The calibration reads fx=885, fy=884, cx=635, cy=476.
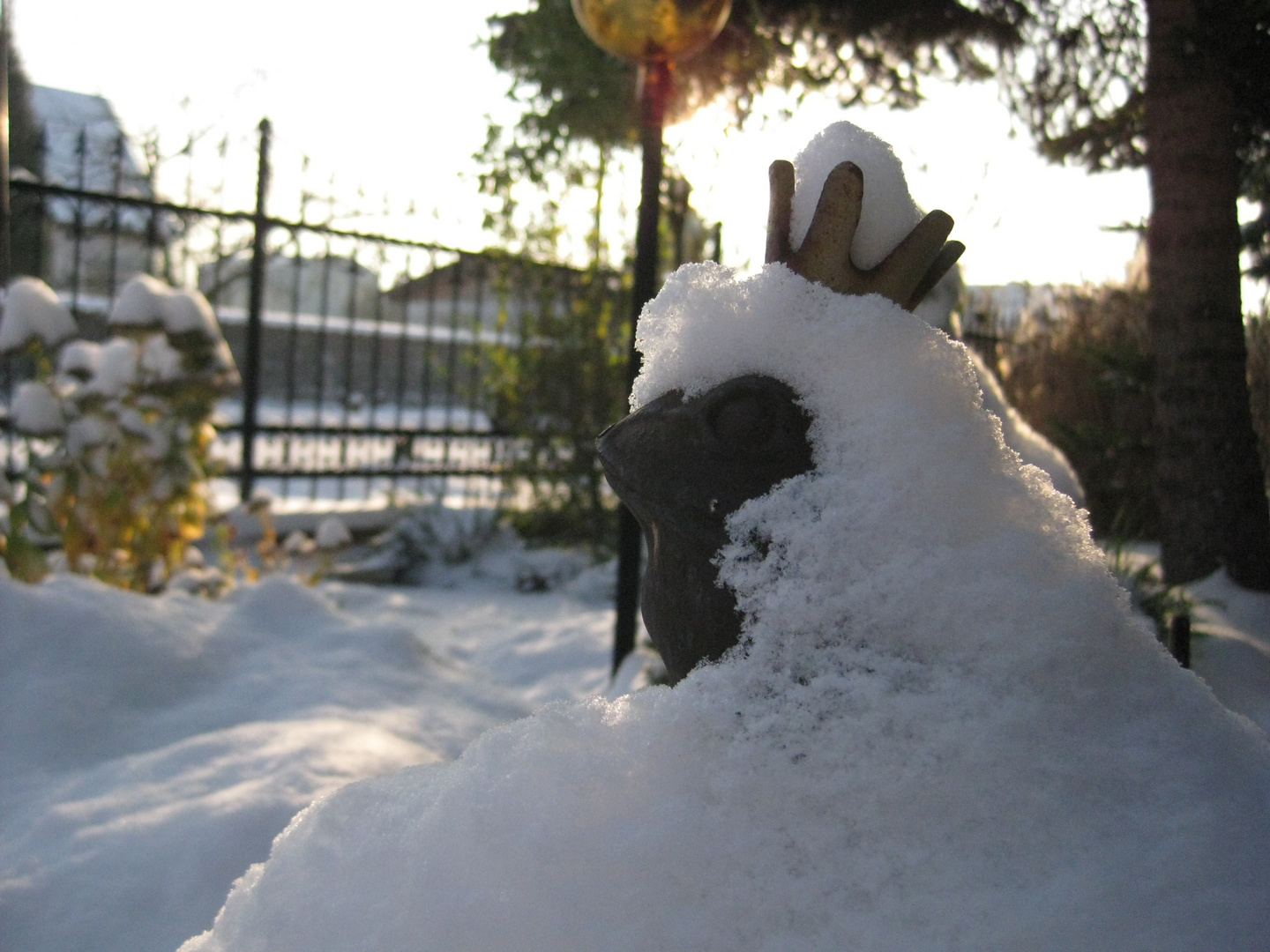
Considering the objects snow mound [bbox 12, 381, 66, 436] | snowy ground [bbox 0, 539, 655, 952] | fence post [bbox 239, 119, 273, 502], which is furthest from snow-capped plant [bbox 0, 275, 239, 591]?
fence post [bbox 239, 119, 273, 502]

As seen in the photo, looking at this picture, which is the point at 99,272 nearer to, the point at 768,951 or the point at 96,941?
Result: the point at 96,941

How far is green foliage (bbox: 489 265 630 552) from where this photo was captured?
5.86 m

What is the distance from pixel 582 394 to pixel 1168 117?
3.62 m

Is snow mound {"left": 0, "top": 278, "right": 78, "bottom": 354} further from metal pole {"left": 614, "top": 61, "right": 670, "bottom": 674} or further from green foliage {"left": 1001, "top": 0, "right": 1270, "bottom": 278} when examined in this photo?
green foliage {"left": 1001, "top": 0, "right": 1270, "bottom": 278}

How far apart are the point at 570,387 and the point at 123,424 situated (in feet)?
10.0

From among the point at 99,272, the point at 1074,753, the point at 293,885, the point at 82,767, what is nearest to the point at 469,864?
the point at 293,885

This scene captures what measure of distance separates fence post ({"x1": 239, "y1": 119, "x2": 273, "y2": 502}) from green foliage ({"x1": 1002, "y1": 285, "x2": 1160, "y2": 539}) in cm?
461

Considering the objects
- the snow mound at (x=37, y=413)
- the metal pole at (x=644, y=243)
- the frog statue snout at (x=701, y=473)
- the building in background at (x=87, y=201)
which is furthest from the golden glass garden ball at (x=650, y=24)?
the building in background at (x=87, y=201)

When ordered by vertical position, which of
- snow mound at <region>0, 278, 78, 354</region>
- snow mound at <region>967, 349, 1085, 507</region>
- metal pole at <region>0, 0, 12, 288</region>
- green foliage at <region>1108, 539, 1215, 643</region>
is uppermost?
metal pole at <region>0, 0, 12, 288</region>

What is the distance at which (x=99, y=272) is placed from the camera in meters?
13.5

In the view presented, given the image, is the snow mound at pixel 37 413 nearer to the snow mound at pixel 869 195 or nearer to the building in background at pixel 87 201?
the building in background at pixel 87 201

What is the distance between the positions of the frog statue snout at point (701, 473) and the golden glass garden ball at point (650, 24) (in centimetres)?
213

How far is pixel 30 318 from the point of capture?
3.19 metres

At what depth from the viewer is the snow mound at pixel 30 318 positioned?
125 inches
